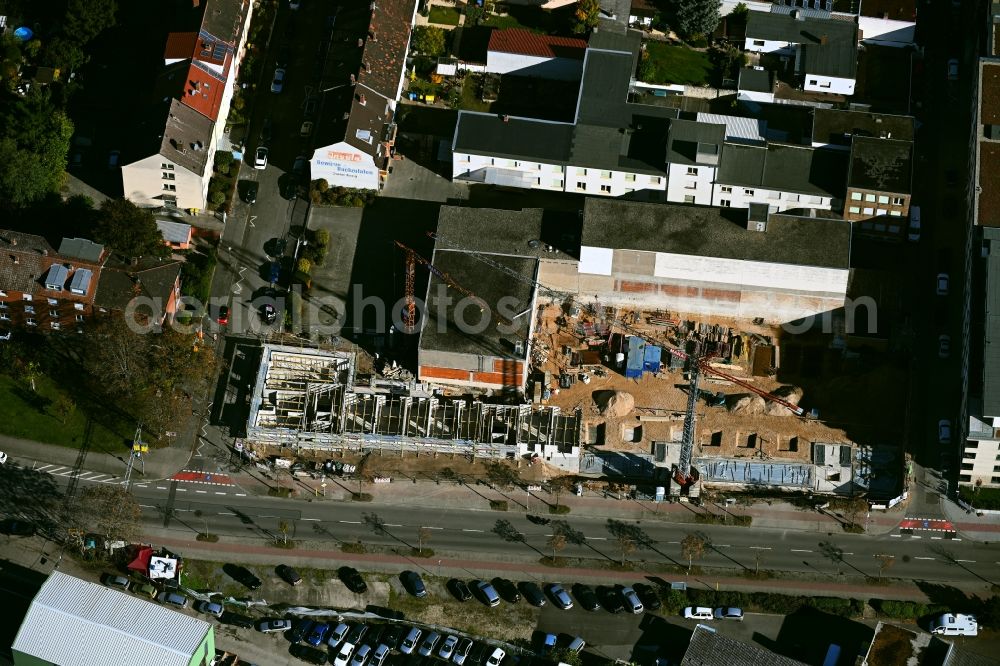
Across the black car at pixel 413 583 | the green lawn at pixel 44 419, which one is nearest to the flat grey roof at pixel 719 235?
the black car at pixel 413 583

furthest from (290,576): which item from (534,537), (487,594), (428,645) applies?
(534,537)

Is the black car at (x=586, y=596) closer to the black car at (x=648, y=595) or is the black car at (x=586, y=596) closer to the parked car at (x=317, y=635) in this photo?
the black car at (x=648, y=595)

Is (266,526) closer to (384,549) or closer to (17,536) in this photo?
(384,549)

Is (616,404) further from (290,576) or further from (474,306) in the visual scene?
(290,576)

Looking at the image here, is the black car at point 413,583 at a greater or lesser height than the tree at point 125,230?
lesser

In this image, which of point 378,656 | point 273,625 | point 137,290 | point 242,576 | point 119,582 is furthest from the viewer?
point 137,290

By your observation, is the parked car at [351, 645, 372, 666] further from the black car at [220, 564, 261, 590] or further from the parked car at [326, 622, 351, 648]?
the black car at [220, 564, 261, 590]
